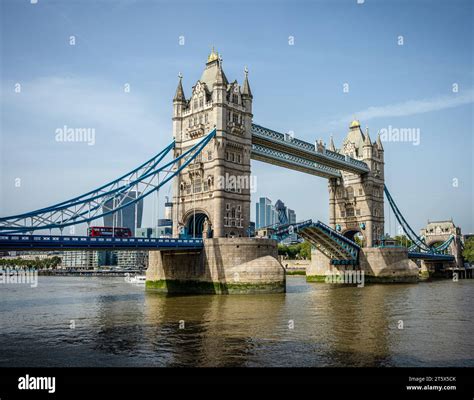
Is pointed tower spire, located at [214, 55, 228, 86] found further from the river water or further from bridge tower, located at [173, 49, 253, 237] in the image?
the river water

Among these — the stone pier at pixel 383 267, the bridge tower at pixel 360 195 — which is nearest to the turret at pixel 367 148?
the bridge tower at pixel 360 195

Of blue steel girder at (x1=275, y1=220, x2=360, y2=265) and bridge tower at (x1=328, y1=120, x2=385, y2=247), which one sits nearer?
blue steel girder at (x1=275, y1=220, x2=360, y2=265)

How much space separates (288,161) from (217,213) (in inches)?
619

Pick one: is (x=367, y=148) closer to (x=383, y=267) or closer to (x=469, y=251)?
(x=383, y=267)

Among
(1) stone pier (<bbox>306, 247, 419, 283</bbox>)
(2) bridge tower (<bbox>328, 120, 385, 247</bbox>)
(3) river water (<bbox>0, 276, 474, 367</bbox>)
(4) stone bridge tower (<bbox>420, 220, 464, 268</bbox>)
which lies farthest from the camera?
(4) stone bridge tower (<bbox>420, 220, 464, 268</bbox>)

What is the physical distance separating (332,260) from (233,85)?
31486 mm

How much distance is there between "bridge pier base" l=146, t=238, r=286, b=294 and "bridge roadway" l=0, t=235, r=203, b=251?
201cm

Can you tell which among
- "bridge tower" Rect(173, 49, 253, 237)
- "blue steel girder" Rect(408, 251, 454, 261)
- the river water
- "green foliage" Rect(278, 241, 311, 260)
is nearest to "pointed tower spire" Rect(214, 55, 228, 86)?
"bridge tower" Rect(173, 49, 253, 237)

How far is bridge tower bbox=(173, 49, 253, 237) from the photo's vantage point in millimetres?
48219

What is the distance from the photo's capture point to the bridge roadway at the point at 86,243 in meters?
34.6

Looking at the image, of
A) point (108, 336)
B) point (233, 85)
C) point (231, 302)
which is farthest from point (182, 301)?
point (233, 85)
